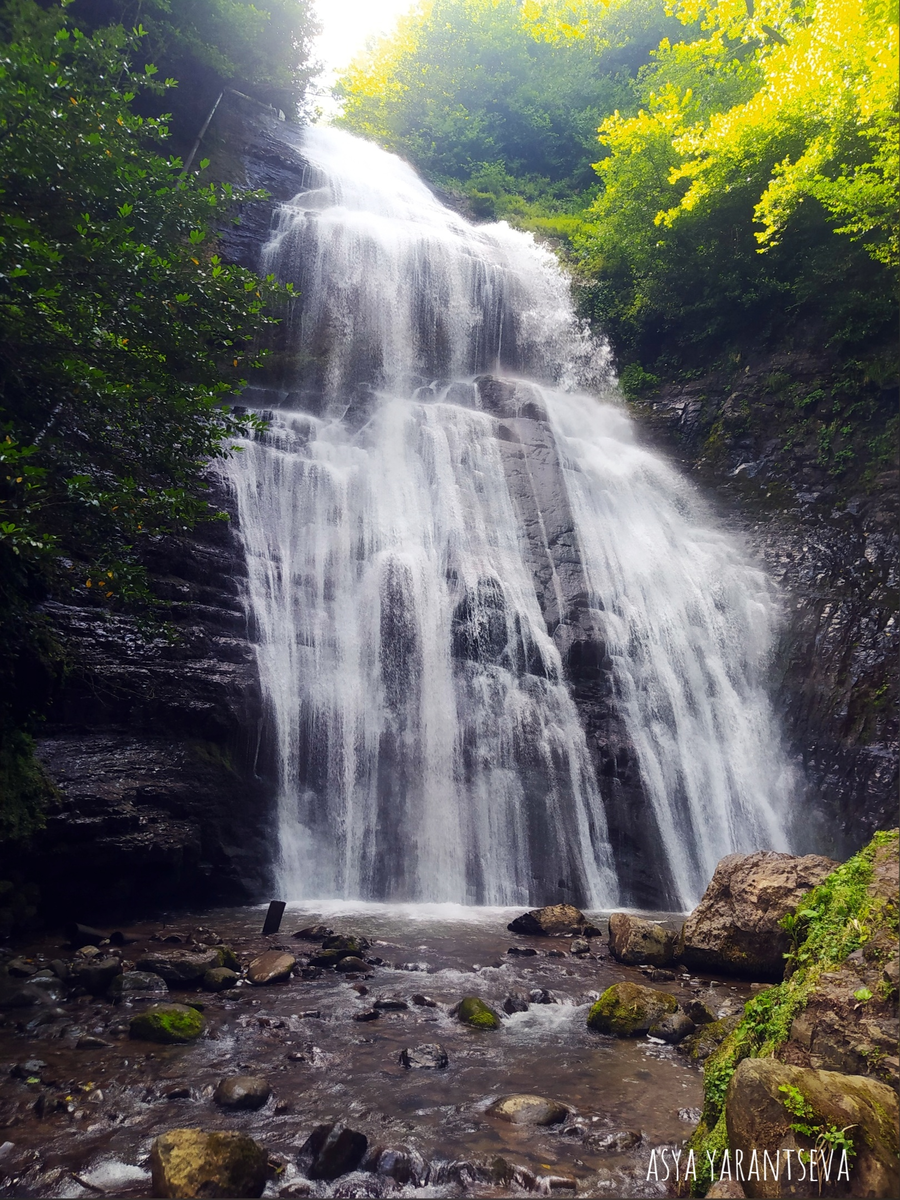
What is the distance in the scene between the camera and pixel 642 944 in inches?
284

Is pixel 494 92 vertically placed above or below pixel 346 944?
above

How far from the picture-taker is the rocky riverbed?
3469 mm

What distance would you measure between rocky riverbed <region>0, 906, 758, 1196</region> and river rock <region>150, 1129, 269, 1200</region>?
19 cm

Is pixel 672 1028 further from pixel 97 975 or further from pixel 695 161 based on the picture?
pixel 695 161

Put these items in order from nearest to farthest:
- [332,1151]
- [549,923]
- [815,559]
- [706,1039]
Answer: [332,1151], [706,1039], [549,923], [815,559]

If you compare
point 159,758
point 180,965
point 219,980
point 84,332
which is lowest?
point 219,980

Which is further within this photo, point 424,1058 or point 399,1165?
point 424,1058

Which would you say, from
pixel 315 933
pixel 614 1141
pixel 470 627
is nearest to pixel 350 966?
pixel 315 933

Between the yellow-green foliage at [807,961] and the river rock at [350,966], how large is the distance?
12.2ft

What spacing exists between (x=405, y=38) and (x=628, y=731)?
126 feet

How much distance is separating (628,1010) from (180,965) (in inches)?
152

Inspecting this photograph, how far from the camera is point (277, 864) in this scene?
31.5 ft

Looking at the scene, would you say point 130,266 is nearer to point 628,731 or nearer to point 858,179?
point 628,731

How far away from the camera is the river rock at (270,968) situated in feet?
19.8
